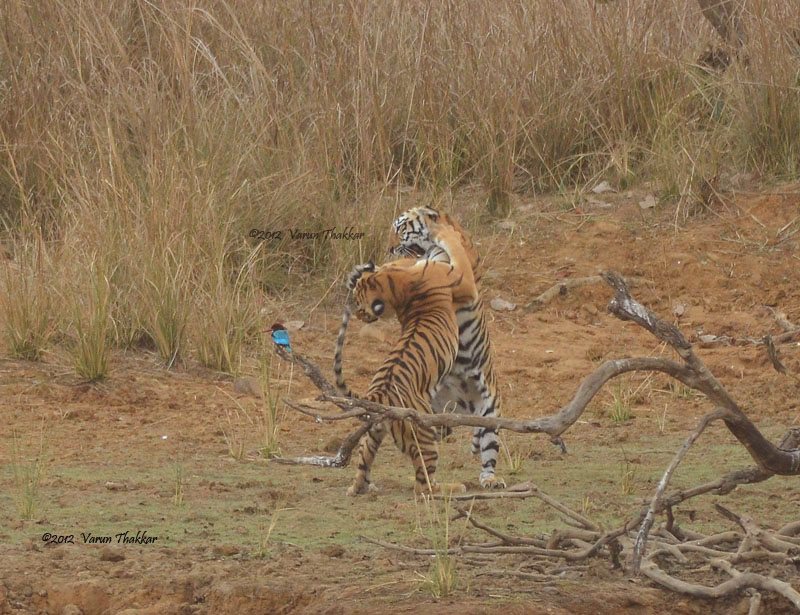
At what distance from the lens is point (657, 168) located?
9.52 metres

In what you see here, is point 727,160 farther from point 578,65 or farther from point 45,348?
point 45,348

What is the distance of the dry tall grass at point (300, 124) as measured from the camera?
7293 mm

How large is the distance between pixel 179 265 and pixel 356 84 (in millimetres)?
2581

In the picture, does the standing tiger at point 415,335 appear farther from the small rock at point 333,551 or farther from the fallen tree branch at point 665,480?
the fallen tree branch at point 665,480

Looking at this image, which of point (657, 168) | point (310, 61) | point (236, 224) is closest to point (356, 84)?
point (310, 61)

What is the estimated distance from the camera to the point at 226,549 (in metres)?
4.11

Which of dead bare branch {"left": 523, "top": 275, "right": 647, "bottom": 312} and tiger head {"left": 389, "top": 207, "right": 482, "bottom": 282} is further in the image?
dead bare branch {"left": 523, "top": 275, "right": 647, "bottom": 312}

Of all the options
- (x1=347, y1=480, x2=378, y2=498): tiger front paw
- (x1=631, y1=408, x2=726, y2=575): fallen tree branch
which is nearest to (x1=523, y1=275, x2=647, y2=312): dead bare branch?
(x1=347, y1=480, x2=378, y2=498): tiger front paw

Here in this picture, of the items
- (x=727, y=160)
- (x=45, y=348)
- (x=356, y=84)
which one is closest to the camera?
(x=45, y=348)

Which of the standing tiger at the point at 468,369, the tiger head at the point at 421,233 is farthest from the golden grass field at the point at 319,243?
the tiger head at the point at 421,233

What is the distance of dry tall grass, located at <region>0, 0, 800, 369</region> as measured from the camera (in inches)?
287

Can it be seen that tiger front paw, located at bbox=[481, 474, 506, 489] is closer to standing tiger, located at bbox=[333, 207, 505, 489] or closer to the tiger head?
standing tiger, located at bbox=[333, 207, 505, 489]

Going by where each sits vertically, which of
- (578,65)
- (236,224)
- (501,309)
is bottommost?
(501,309)

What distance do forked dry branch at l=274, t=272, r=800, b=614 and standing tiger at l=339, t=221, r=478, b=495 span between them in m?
0.77
